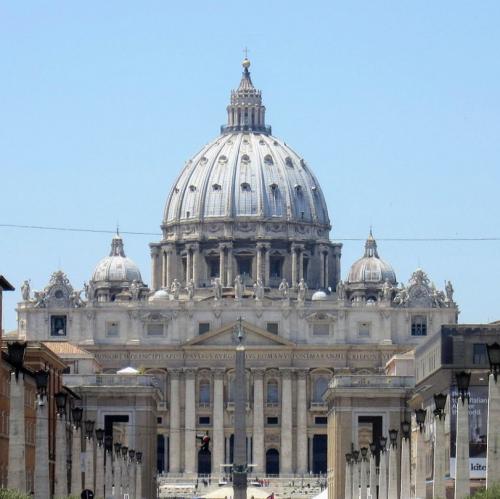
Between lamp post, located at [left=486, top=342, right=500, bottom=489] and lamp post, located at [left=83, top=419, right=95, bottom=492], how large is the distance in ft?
104

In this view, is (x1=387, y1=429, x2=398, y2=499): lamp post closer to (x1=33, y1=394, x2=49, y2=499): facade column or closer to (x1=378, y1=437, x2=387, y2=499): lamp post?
(x1=378, y1=437, x2=387, y2=499): lamp post

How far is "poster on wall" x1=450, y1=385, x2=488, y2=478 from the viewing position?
343ft

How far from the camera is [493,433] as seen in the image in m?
67.1

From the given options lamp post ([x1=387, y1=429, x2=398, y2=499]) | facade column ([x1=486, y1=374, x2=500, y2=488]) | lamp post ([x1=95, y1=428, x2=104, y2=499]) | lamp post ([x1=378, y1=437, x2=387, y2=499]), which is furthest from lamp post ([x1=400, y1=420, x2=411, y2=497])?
facade column ([x1=486, y1=374, x2=500, y2=488])

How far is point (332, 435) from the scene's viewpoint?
596 feet

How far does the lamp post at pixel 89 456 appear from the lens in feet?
324

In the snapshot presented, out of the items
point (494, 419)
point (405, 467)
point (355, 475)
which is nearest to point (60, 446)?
point (494, 419)

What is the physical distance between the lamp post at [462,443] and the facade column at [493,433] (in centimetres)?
274

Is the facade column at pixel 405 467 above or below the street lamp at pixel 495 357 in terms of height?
below

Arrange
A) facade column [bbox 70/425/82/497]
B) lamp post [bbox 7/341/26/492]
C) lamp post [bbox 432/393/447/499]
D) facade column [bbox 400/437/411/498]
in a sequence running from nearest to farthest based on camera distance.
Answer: lamp post [bbox 7/341/26/492] < lamp post [bbox 432/393/447/499] < facade column [bbox 70/425/82/497] < facade column [bbox 400/437/411/498]

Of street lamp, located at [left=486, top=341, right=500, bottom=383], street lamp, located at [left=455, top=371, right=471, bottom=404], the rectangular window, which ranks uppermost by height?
the rectangular window

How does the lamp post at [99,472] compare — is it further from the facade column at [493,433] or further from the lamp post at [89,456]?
the facade column at [493,433]

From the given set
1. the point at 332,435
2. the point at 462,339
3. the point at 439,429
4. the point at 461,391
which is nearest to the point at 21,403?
the point at 461,391

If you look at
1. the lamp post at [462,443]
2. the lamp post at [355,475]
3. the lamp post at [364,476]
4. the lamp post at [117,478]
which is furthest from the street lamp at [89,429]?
the lamp post at [462,443]
